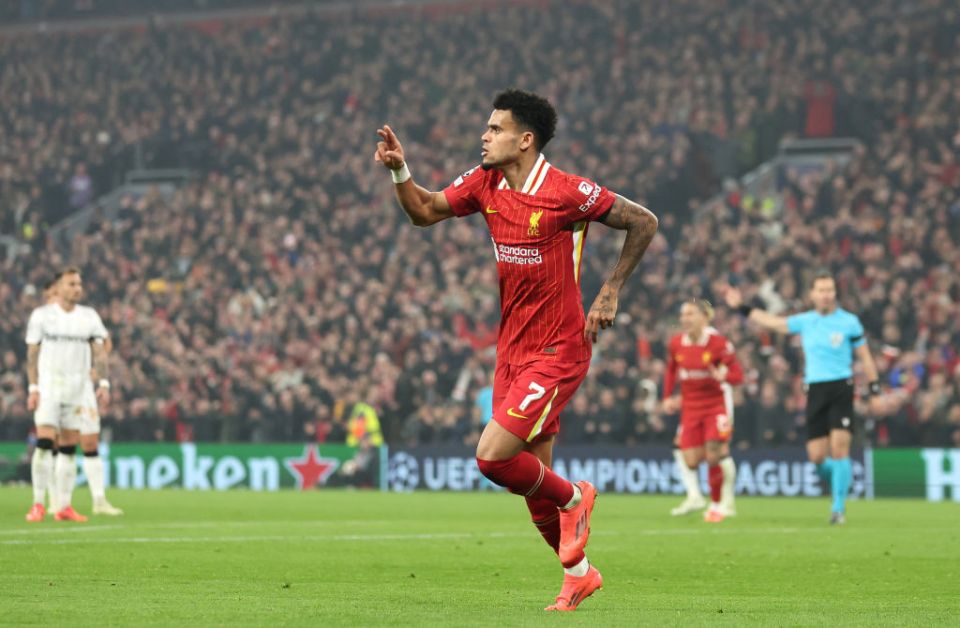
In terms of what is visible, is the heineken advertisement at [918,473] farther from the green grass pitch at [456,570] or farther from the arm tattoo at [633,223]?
the arm tattoo at [633,223]

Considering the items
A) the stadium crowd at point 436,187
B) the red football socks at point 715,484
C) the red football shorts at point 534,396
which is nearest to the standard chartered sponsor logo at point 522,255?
the red football shorts at point 534,396

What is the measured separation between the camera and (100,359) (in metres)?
17.0

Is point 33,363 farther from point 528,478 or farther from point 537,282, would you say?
point 528,478

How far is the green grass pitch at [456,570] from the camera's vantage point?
7.86m

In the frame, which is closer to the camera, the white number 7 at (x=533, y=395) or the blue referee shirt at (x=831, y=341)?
the white number 7 at (x=533, y=395)

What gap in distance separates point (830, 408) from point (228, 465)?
50.3 feet

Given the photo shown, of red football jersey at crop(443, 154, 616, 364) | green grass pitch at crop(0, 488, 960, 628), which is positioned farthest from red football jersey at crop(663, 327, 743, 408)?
red football jersey at crop(443, 154, 616, 364)

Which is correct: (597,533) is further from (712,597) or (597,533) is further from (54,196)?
(54,196)

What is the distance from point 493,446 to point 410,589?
1.56 metres

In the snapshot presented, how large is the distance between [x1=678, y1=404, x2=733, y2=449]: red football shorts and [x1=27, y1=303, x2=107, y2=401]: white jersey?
6.74m

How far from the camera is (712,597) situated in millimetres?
9031

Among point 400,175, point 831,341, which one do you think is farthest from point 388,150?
point 831,341

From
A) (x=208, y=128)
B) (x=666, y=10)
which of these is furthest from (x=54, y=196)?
(x=666, y=10)

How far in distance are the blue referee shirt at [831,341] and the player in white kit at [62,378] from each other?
7.51 meters
